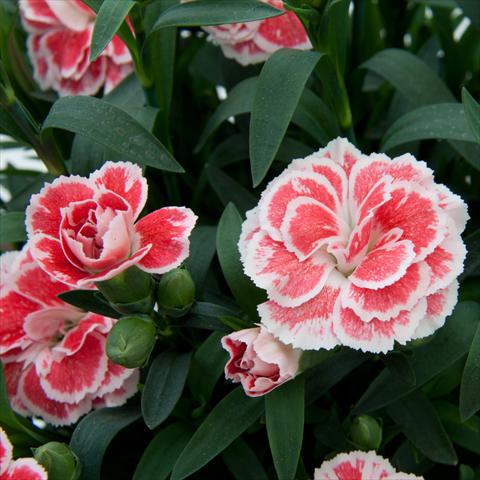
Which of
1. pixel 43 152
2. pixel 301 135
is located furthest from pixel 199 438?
pixel 301 135

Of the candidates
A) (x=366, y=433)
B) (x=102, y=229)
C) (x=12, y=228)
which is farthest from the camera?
(x=12, y=228)

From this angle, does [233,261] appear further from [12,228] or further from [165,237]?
[12,228]

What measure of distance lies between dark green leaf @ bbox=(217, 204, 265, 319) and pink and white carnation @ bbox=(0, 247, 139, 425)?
0.37ft

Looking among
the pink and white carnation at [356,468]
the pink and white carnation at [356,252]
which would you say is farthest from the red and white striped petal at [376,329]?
the pink and white carnation at [356,468]

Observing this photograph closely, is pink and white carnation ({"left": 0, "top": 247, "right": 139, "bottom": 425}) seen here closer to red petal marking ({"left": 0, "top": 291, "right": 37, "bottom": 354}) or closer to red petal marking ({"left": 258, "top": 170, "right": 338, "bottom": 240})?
red petal marking ({"left": 0, "top": 291, "right": 37, "bottom": 354})

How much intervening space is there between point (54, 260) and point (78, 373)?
18cm

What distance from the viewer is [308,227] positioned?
2.13 ft

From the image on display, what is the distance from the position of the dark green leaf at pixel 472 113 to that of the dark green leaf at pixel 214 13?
0.16 meters

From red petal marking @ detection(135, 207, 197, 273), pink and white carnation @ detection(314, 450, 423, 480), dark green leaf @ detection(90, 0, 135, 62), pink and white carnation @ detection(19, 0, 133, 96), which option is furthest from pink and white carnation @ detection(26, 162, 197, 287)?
pink and white carnation @ detection(19, 0, 133, 96)

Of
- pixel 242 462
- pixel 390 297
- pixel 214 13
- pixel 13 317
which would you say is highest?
pixel 214 13

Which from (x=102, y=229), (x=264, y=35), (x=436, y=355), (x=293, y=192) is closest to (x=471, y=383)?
(x=436, y=355)

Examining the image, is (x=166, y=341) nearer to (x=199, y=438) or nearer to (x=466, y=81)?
(x=199, y=438)

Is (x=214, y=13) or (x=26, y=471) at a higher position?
(x=214, y=13)

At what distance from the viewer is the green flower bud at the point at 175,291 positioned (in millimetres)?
661
